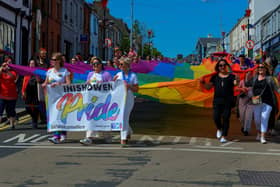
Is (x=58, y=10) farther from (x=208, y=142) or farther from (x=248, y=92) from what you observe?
(x=208, y=142)

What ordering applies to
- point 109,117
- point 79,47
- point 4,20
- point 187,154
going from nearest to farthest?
point 187,154
point 109,117
point 4,20
point 79,47

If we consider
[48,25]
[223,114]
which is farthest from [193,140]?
[48,25]

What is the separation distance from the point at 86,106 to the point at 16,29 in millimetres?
19338

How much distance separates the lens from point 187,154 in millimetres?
7648

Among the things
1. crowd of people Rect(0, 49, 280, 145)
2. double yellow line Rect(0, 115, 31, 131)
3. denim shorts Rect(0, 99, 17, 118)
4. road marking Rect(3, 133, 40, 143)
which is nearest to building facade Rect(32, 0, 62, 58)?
double yellow line Rect(0, 115, 31, 131)

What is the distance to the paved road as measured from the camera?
5832 millimetres

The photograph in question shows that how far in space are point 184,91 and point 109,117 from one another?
215 centimetres

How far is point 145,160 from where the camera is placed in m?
7.07

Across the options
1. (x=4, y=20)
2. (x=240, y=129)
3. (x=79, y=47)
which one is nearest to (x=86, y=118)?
(x=240, y=129)

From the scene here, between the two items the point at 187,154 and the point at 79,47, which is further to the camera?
the point at 79,47

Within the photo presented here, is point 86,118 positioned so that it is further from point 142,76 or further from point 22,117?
point 22,117

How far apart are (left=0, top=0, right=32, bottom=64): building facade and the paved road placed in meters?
15.1

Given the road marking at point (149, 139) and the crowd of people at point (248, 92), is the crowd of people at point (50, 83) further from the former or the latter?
the crowd of people at point (248, 92)

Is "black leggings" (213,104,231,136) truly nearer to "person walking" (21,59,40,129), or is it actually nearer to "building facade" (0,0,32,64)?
"person walking" (21,59,40,129)
